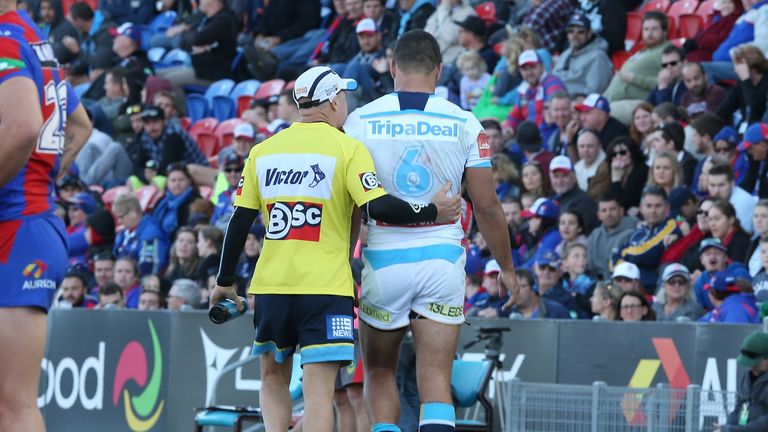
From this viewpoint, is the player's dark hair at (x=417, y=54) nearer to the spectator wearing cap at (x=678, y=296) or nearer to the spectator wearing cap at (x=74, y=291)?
the spectator wearing cap at (x=678, y=296)

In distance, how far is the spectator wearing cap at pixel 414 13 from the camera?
18.0 metres

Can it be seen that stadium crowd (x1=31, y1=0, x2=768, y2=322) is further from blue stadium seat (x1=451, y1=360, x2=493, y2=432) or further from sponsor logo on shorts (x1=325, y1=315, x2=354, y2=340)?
sponsor logo on shorts (x1=325, y1=315, x2=354, y2=340)

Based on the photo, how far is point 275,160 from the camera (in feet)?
23.0

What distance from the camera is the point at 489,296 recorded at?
12.4 meters

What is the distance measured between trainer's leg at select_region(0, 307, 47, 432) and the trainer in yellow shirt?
68.6 inches

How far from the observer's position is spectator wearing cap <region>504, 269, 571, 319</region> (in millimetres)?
11750

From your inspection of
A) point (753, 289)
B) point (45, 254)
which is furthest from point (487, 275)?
point (45, 254)

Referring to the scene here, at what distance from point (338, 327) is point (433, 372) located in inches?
23.5

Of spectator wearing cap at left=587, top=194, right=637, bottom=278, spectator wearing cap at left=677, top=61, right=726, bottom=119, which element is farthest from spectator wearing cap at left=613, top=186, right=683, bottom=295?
spectator wearing cap at left=677, top=61, right=726, bottom=119

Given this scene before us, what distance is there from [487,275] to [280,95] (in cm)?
572

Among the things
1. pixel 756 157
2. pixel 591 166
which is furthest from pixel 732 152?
pixel 591 166

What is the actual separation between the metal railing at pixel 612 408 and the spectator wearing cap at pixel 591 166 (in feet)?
15.5

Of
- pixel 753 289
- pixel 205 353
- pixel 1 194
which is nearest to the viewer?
pixel 1 194

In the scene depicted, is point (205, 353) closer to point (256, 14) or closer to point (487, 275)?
point (487, 275)
